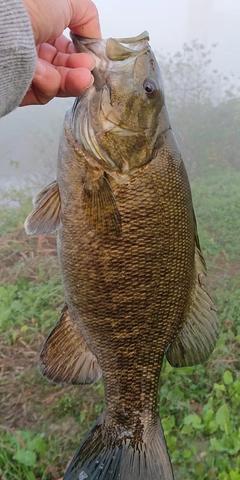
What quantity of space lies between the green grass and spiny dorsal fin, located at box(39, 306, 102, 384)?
2.91 ft

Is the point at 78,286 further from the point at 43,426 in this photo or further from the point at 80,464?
the point at 43,426

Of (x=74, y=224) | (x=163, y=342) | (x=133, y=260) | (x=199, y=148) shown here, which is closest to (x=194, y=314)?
(x=163, y=342)

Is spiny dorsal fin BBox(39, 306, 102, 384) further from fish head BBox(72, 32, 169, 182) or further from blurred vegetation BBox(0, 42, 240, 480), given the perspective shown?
blurred vegetation BBox(0, 42, 240, 480)

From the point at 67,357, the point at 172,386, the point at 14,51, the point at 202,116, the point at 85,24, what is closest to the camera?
the point at 14,51

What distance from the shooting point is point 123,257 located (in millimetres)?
934

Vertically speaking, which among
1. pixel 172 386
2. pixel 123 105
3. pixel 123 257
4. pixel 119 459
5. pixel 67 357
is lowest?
pixel 172 386

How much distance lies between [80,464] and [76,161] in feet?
2.24

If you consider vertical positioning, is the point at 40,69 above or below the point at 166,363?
above

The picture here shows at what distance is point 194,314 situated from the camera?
1045 millimetres

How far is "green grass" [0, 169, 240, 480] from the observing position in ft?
5.91

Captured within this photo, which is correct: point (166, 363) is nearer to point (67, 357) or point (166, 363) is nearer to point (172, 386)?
point (172, 386)

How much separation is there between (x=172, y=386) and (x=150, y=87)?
1.52 meters

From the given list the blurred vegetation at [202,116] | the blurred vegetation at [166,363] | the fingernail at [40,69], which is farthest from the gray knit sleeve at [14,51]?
the blurred vegetation at [202,116]

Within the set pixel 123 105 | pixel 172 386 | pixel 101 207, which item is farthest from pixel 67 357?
pixel 172 386
